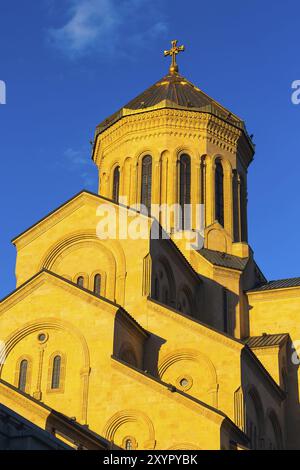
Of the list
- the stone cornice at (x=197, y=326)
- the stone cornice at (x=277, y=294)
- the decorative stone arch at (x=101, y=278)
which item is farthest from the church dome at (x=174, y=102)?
the stone cornice at (x=197, y=326)

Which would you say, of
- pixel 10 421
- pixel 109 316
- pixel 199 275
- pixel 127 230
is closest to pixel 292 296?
pixel 199 275

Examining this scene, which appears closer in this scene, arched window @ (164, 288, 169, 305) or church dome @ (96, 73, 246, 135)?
arched window @ (164, 288, 169, 305)

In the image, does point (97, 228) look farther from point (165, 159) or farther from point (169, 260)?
point (165, 159)

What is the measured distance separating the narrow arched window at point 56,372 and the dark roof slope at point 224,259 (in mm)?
11478

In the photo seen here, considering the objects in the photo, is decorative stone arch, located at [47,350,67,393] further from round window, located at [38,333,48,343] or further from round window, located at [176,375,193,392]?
round window, located at [176,375,193,392]

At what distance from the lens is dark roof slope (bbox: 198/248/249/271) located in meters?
38.2

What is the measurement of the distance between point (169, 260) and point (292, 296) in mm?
7077

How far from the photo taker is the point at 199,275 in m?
37.8

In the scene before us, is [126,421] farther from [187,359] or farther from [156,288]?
[156,288]

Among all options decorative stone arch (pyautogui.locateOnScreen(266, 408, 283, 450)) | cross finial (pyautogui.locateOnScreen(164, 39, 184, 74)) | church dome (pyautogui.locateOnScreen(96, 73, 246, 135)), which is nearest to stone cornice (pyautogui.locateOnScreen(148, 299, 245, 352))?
decorative stone arch (pyautogui.locateOnScreen(266, 408, 283, 450))

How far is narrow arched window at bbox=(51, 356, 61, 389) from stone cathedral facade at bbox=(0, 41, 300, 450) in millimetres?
37

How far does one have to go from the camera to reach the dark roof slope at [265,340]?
35.4 metres

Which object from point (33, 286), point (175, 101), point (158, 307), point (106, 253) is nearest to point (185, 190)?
point (175, 101)

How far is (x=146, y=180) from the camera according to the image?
4172cm
